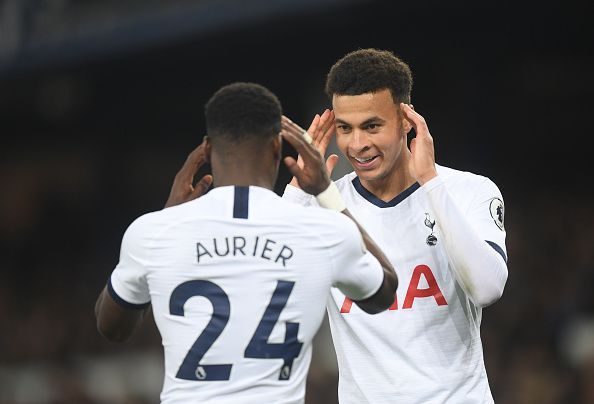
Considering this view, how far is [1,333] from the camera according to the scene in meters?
13.5

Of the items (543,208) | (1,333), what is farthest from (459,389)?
(1,333)

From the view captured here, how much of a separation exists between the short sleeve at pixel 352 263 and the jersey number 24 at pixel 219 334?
0.19 metres

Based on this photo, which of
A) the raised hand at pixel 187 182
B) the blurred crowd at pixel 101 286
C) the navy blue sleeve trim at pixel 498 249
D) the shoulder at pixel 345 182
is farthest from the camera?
the blurred crowd at pixel 101 286

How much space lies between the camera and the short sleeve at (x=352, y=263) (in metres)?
3.62

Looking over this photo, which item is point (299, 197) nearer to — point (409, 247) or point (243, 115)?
point (409, 247)

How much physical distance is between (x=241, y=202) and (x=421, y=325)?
4.03 ft

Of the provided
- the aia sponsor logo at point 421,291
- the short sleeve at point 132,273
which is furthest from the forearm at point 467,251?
the short sleeve at point 132,273

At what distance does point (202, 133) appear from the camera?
14.4 metres

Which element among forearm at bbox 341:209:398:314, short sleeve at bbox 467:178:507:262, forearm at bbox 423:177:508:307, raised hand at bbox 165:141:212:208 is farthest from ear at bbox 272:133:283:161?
short sleeve at bbox 467:178:507:262

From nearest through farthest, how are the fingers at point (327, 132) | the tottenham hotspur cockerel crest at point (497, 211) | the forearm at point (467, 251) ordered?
the forearm at point (467, 251)
the tottenham hotspur cockerel crest at point (497, 211)
the fingers at point (327, 132)

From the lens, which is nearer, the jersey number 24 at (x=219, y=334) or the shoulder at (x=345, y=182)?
the jersey number 24 at (x=219, y=334)

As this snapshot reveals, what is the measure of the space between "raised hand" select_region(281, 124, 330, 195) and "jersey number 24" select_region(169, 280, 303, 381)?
53 cm

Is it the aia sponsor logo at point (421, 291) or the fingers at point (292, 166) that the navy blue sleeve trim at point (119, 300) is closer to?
the fingers at point (292, 166)

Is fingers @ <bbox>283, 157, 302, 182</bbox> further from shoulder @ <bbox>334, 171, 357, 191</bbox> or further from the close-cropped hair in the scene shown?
shoulder @ <bbox>334, 171, 357, 191</bbox>
